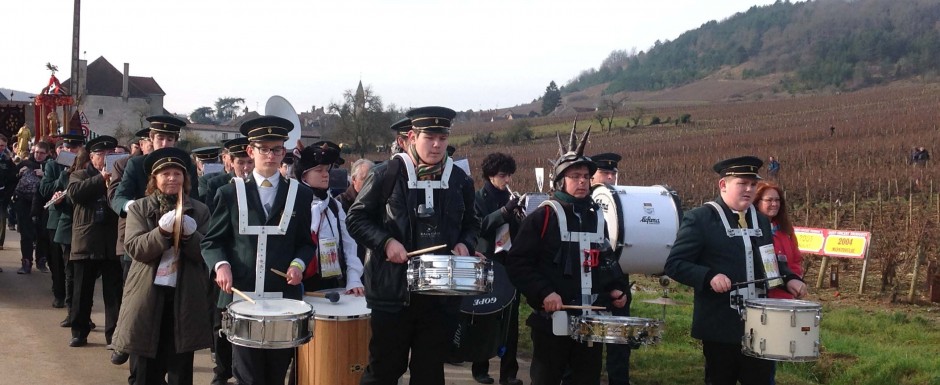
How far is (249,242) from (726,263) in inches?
117

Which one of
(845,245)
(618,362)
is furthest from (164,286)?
(845,245)

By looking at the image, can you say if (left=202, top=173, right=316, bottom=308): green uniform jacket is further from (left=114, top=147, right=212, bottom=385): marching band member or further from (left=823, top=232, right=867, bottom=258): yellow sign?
(left=823, top=232, right=867, bottom=258): yellow sign

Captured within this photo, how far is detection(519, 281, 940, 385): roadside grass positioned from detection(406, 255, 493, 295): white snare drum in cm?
372

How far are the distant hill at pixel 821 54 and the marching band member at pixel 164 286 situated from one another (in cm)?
12746

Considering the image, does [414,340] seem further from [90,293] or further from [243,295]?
[90,293]

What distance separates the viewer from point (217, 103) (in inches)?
5103

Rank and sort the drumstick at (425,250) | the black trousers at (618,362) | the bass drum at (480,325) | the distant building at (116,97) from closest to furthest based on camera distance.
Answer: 1. the drumstick at (425,250)
2. the bass drum at (480,325)
3. the black trousers at (618,362)
4. the distant building at (116,97)

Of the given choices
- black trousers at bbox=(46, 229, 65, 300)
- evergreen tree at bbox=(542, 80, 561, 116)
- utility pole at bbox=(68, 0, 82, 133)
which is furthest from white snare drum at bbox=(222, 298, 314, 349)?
evergreen tree at bbox=(542, 80, 561, 116)

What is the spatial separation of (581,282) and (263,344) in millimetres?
1908

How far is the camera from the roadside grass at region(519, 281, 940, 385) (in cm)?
837

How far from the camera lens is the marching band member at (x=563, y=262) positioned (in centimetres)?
589

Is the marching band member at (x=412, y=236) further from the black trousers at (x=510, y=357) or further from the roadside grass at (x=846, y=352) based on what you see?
the roadside grass at (x=846, y=352)

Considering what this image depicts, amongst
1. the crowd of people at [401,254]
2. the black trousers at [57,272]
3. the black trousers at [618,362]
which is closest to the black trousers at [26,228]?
the black trousers at [57,272]

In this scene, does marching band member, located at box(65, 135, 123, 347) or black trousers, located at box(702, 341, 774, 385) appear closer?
black trousers, located at box(702, 341, 774, 385)
